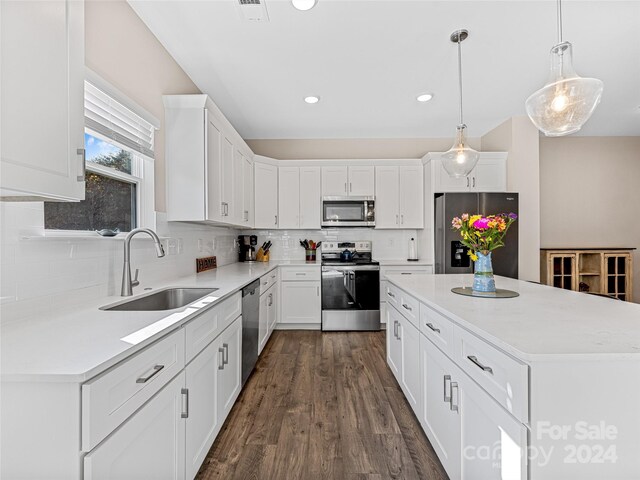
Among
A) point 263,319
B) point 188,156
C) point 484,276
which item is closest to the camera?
point 484,276

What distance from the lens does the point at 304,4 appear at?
196cm

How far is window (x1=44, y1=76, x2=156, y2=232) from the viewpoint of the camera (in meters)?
1.64

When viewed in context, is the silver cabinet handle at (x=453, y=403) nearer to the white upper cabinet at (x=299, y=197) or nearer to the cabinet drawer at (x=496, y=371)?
the cabinet drawer at (x=496, y=371)

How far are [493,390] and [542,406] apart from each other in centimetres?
17

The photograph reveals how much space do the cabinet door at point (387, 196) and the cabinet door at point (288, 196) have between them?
1121 millimetres

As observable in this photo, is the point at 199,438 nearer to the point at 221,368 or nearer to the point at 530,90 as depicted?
the point at 221,368

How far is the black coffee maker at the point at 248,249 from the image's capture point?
452cm

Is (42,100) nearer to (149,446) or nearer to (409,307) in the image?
(149,446)

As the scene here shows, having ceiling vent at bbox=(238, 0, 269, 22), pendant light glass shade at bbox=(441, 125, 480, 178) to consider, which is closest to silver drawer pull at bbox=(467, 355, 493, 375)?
pendant light glass shade at bbox=(441, 125, 480, 178)

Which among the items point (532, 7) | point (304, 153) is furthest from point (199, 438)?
point (304, 153)

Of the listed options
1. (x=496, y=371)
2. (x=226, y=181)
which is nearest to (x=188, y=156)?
(x=226, y=181)

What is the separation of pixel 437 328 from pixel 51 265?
5.92 feet

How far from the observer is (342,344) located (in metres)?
3.51

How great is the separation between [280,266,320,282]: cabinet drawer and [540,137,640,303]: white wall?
350 cm
